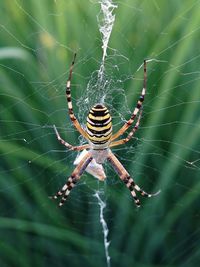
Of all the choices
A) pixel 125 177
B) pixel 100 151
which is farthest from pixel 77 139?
pixel 125 177

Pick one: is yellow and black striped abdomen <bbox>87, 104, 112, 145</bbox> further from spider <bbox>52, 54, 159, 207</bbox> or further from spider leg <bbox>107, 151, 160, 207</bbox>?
spider leg <bbox>107, 151, 160, 207</bbox>

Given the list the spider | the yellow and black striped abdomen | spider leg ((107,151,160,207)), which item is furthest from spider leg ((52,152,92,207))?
the yellow and black striped abdomen

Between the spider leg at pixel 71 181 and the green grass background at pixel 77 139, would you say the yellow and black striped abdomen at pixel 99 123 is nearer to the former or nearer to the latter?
the green grass background at pixel 77 139

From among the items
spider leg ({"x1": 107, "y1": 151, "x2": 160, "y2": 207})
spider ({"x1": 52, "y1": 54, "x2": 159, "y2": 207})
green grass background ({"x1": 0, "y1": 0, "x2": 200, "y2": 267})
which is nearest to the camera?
spider ({"x1": 52, "y1": 54, "x2": 159, "y2": 207})

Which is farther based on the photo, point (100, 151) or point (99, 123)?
point (100, 151)

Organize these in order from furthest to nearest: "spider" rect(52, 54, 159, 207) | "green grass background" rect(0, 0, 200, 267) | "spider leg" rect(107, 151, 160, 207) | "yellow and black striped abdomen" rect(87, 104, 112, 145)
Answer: "spider leg" rect(107, 151, 160, 207), "green grass background" rect(0, 0, 200, 267), "spider" rect(52, 54, 159, 207), "yellow and black striped abdomen" rect(87, 104, 112, 145)

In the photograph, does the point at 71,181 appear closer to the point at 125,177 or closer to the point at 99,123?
the point at 125,177

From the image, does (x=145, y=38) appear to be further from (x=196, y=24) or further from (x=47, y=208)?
(x=47, y=208)
